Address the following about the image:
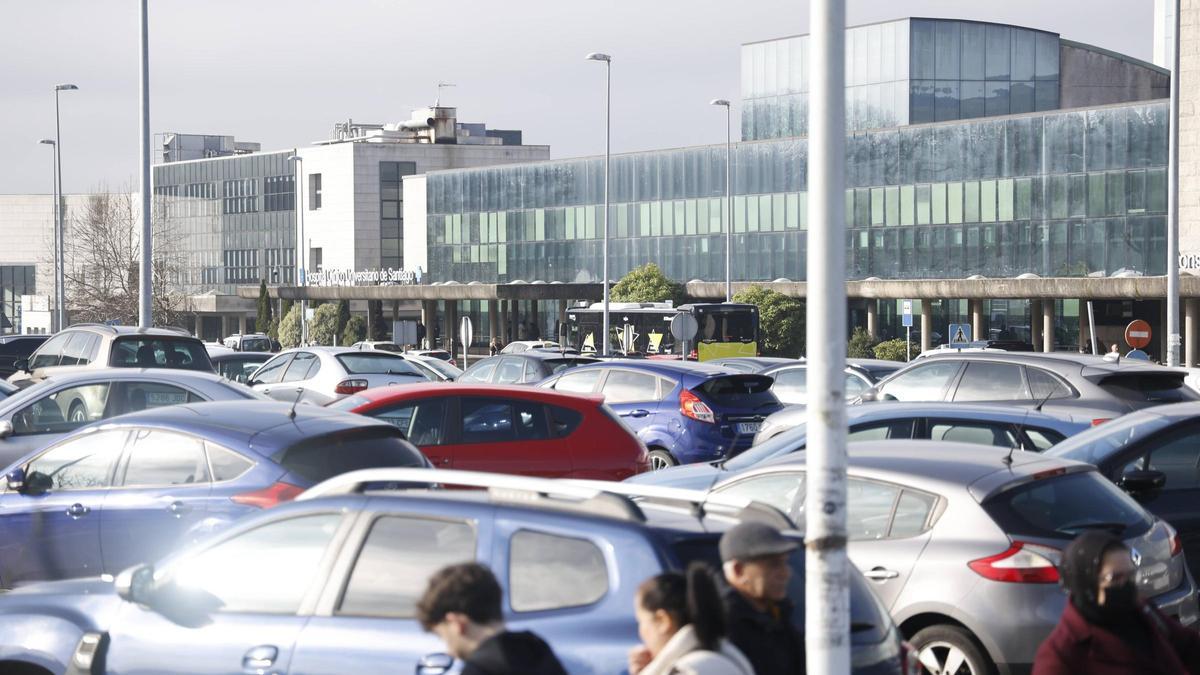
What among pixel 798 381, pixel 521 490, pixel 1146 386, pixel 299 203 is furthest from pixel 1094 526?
pixel 299 203

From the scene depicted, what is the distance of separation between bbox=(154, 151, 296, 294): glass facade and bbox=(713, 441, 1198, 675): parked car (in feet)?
341

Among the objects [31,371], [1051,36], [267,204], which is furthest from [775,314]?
[267,204]

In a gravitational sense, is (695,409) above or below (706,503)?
below

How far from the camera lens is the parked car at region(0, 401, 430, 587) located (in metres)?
8.94

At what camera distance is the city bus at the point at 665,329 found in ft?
159

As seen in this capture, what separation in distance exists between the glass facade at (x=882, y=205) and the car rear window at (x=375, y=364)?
127 ft

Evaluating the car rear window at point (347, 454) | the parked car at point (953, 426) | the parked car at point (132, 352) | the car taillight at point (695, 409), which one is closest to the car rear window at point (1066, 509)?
the parked car at point (953, 426)

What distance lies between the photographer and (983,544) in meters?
7.48

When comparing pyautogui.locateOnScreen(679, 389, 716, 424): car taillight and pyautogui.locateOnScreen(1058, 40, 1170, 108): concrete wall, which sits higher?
pyautogui.locateOnScreen(1058, 40, 1170, 108): concrete wall

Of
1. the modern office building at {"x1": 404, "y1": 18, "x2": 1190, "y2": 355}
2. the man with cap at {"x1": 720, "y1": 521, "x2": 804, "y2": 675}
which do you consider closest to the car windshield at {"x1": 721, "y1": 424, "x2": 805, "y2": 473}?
the man with cap at {"x1": 720, "y1": 521, "x2": 804, "y2": 675}

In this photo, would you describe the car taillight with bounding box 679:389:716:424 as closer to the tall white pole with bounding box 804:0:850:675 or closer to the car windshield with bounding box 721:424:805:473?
the car windshield with bounding box 721:424:805:473

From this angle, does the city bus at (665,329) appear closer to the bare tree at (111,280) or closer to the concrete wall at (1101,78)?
the bare tree at (111,280)

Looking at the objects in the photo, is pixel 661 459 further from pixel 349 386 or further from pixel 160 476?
pixel 160 476

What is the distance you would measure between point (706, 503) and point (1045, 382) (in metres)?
10.7
